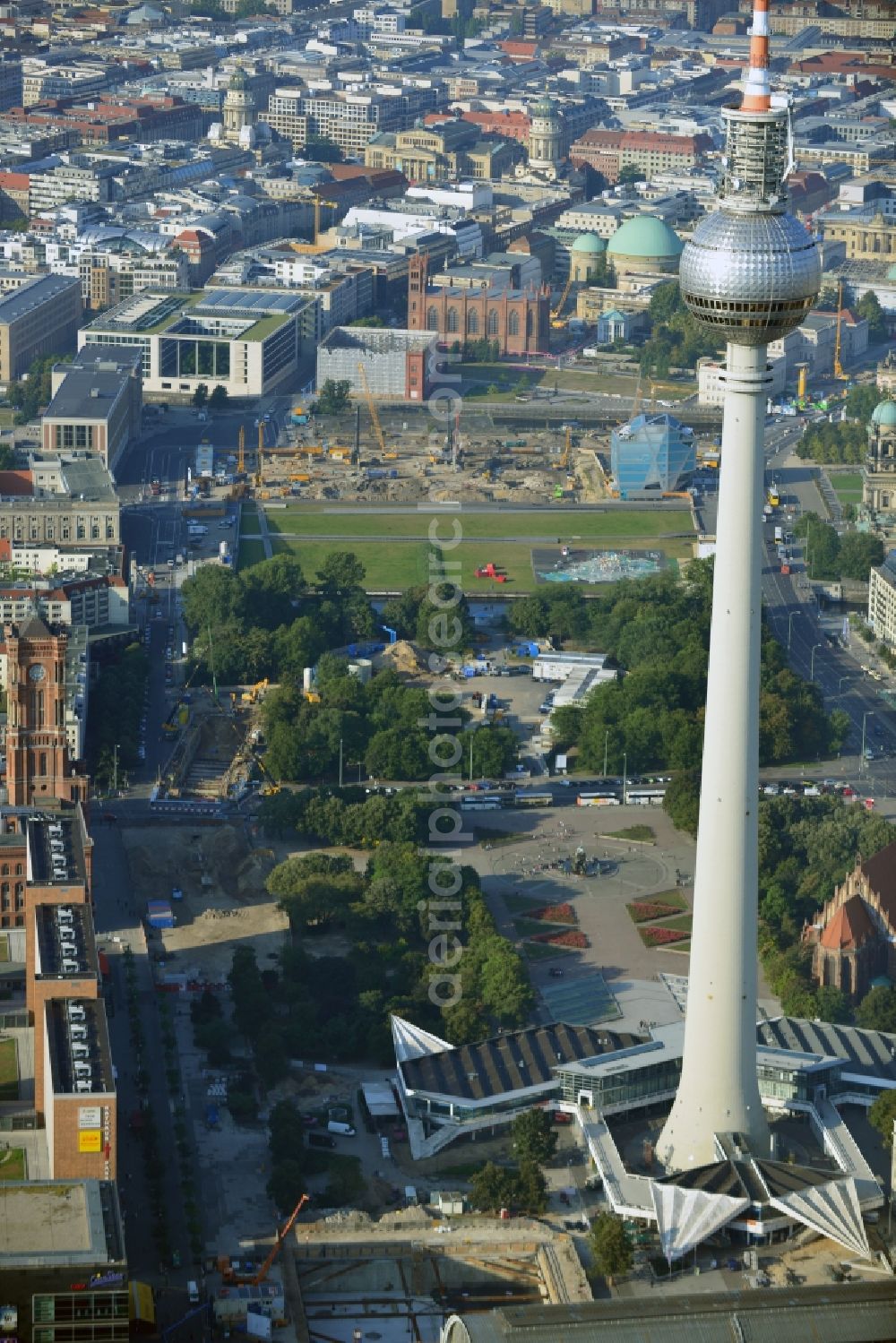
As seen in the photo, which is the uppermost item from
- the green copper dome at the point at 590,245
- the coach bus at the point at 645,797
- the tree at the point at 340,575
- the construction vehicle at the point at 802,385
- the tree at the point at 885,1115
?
the tree at the point at 885,1115

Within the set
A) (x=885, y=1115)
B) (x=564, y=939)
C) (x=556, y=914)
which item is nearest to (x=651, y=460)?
(x=556, y=914)

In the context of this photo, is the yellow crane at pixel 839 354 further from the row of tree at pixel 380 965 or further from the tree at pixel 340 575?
the row of tree at pixel 380 965

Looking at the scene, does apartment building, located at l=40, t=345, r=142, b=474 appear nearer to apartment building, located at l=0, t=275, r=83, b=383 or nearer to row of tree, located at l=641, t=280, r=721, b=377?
apartment building, located at l=0, t=275, r=83, b=383

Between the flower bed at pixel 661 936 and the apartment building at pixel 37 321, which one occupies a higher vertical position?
the flower bed at pixel 661 936

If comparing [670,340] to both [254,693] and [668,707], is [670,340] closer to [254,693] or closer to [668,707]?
[254,693]

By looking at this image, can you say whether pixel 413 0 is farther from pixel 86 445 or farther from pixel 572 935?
pixel 572 935

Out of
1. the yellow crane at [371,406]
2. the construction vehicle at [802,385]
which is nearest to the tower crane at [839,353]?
the construction vehicle at [802,385]

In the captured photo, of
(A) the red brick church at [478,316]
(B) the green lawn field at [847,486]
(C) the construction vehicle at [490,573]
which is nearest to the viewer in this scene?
(C) the construction vehicle at [490,573]
